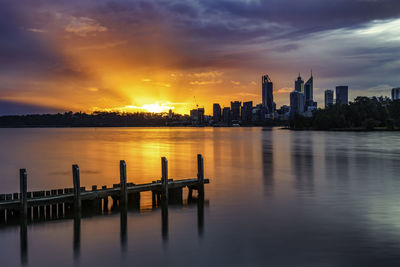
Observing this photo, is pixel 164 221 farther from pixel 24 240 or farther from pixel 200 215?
pixel 24 240

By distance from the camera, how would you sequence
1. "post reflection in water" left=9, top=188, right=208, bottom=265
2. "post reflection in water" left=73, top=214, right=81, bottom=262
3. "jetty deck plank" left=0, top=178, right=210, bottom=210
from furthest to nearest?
"jetty deck plank" left=0, top=178, right=210, bottom=210
"post reflection in water" left=9, top=188, right=208, bottom=265
"post reflection in water" left=73, top=214, right=81, bottom=262

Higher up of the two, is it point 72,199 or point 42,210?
point 72,199

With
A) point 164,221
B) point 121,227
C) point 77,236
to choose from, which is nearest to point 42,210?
point 77,236

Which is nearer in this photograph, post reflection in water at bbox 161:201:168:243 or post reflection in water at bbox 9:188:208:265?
post reflection in water at bbox 9:188:208:265

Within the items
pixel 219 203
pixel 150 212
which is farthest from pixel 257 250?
pixel 219 203

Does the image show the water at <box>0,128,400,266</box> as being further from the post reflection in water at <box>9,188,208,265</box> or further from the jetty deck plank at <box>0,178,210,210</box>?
the jetty deck plank at <box>0,178,210,210</box>

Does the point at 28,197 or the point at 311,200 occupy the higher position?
the point at 28,197

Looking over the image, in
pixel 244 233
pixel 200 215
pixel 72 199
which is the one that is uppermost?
pixel 72 199

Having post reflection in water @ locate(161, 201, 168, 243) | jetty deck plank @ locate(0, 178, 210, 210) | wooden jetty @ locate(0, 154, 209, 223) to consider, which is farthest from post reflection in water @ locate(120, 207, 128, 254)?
post reflection in water @ locate(161, 201, 168, 243)

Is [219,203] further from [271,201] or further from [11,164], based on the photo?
[11,164]

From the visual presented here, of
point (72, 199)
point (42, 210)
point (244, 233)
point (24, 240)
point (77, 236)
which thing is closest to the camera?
point (24, 240)

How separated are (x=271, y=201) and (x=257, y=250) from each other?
11.5 metres

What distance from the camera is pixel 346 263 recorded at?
1600 cm

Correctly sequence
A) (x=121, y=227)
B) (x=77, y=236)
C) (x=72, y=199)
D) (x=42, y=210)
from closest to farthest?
1. (x=77, y=236)
2. (x=121, y=227)
3. (x=72, y=199)
4. (x=42, y=210)
